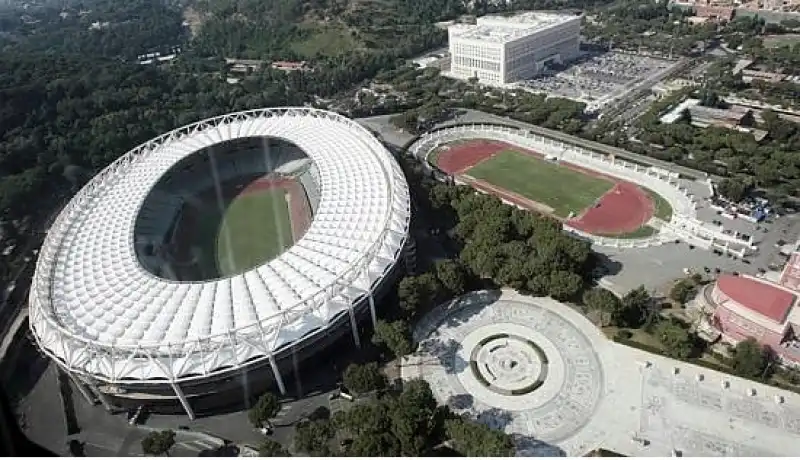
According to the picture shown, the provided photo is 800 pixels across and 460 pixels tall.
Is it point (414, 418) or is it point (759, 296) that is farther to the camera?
point (759, 296)

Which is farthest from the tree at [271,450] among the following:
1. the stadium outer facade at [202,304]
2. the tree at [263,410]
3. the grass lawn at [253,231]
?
the grass lawn at [253,231]

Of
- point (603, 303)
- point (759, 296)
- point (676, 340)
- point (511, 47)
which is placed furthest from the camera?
point (511, 47)

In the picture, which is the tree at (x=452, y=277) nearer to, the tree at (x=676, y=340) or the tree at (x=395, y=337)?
the tree at (x=395, y=337)

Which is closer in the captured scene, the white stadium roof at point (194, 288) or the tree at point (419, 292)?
the white stadium roof at point (194, 288)

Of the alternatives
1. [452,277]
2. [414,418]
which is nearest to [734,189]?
[452,277]

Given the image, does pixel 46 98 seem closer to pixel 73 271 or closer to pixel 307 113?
pixel 307 113

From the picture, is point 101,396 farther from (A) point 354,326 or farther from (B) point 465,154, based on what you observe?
(B) point 465,154

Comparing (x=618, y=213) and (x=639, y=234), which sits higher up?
(x=618, y=213)

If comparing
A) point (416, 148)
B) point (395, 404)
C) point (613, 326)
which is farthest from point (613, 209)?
point (395, 404)
